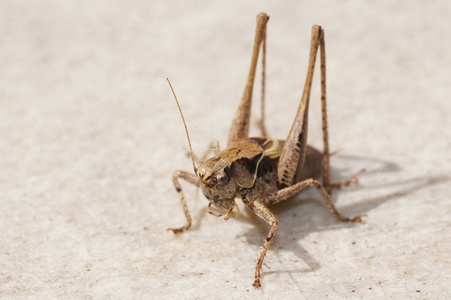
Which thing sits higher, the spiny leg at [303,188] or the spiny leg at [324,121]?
the spiny leg at [324,121]

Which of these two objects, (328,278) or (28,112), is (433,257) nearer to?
(328,278)

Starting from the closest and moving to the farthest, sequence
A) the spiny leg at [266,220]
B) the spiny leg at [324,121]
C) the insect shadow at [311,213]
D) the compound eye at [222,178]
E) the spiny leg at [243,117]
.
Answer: the spiny leg at [266,220] → the compound eye at [222,178] → the insect shadow at [311,213] → the spiny leg at [324,121] → the spiny leg at [243,117]

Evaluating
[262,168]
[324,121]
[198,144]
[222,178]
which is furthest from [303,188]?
[198,144]

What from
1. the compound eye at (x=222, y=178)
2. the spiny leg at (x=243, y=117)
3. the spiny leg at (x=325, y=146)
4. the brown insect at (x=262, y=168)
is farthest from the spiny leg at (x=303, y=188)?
the spiny leg at (x=243, y=117)

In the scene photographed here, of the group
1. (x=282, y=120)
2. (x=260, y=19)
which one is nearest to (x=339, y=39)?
(x=282, y=120)

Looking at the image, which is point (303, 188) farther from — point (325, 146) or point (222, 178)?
point (222, 178)

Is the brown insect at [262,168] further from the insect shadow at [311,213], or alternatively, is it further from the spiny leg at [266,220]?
the insect shadow at [311,213]
